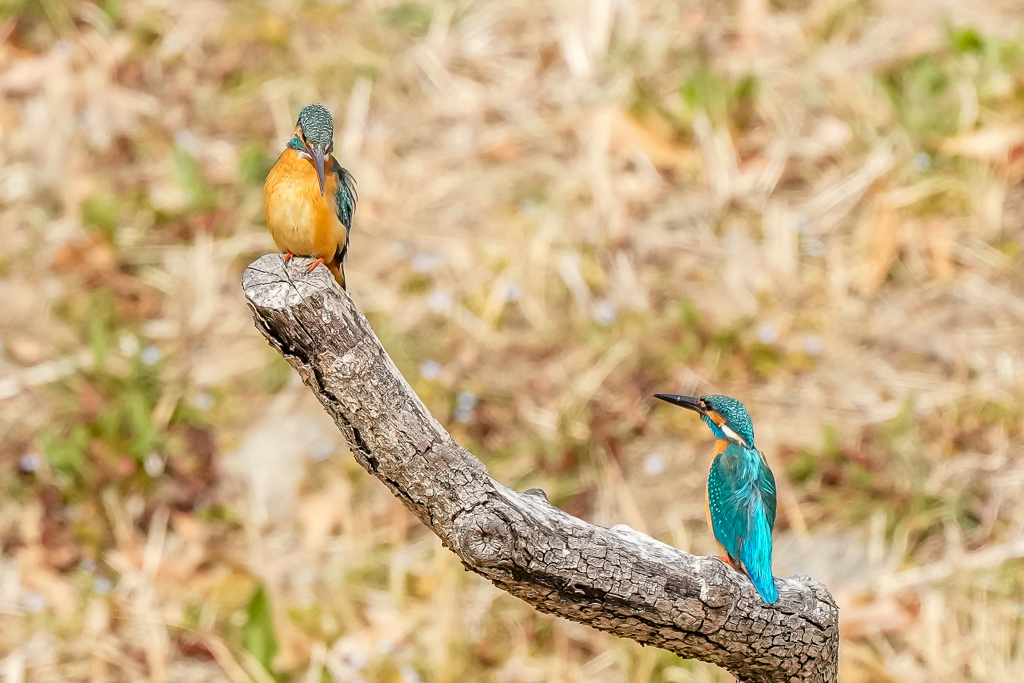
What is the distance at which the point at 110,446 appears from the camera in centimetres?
530

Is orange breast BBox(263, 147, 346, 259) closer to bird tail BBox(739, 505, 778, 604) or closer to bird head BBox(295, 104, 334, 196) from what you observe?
bird head BBox(295, 104, 334, 196)

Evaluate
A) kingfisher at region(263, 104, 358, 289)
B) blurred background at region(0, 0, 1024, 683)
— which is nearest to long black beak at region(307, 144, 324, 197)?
Answer: kingfisher at region(263, 104, 358, 289)

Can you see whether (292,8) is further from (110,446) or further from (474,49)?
(110,446)

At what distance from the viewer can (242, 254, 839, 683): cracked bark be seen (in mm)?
2279

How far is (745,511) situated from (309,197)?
1.43 m

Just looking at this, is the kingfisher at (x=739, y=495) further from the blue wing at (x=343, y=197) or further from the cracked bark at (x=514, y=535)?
the blue wing at (x=343, y=197)

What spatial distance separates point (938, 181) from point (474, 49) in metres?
3.19

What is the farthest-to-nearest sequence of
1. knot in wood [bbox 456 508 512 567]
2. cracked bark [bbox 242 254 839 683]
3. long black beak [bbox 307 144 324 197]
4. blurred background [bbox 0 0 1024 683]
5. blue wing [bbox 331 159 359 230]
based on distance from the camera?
blurred background [bbox 0 0 1024 683]
blue wing [bbox 331 159 359 230]
long black beak [bbox 307 144 324 197]
knot in wood [bbox 456 508 512 567]
cracked bark [bbox 242 254 839 683]

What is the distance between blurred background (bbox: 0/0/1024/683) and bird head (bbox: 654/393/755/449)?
1707 mm

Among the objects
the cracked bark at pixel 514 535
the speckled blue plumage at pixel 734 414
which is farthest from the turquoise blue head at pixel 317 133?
the speckled blue plumage at pixel 734 414

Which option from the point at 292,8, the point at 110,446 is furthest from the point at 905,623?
the point at 292,8

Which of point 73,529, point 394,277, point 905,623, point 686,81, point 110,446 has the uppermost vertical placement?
point 686,81

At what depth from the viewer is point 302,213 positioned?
2.93 m

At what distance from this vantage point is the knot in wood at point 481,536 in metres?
2.38
